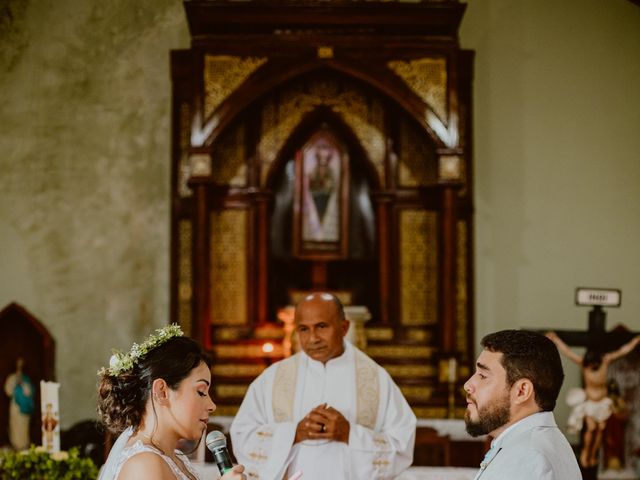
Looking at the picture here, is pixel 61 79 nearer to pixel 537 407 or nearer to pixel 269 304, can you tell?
pixel 269 304

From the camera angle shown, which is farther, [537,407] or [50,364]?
[50,364]

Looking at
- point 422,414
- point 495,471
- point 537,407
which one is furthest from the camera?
point 422,414

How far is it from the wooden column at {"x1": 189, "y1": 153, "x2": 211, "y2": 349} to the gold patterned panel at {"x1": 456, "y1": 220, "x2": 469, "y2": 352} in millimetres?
2627

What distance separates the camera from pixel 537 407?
2.75m

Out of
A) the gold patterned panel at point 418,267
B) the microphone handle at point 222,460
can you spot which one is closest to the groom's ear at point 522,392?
the microphone handle at point 222,460

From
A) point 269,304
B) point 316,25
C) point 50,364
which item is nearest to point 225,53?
point 316,25

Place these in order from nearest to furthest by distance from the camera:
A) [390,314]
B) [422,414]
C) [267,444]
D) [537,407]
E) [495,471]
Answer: [495,471] < [537,407] < [267,444] < [422,414] < [390,314]

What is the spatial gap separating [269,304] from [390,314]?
4.21 feet

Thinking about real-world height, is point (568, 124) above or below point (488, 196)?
above

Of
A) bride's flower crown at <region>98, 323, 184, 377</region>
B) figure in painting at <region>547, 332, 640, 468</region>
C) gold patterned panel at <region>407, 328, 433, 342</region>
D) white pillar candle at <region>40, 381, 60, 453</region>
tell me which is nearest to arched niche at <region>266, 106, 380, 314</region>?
gold patterned panel at <region>407, 328, 433, 342</region>

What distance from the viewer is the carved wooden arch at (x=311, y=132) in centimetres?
879

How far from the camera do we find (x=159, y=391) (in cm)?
282

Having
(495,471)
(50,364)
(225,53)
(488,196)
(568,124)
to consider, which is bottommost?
(50,364)

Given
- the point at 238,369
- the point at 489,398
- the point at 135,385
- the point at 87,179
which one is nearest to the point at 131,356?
the point at 135,385
